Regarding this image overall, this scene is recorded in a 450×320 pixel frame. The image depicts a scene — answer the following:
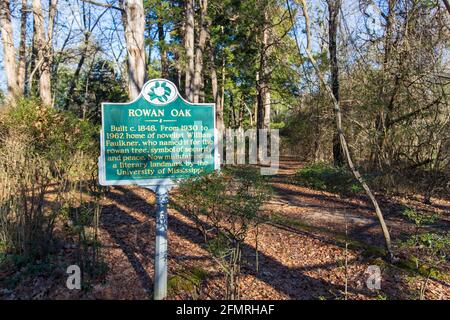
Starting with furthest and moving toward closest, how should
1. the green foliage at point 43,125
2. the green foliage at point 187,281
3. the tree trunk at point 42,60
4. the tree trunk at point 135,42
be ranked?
1. the tree trunk at point 42,60
2. the green foliage at point 43,125
3. the tree trunk at point 135,42
4. the green foliage at point 187,281

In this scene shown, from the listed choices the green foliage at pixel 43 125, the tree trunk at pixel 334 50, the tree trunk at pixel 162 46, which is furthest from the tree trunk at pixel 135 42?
the tree trunk at pixel 162 46

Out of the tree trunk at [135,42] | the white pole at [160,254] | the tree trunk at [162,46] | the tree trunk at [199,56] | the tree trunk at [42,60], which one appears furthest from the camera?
the tree trunk at [162,46]

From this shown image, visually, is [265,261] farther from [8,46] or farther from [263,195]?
[8,46]

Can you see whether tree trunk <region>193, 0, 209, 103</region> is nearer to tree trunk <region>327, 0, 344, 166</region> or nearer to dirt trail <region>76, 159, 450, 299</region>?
tree trunk <region>327, 0, 344, 166</region>

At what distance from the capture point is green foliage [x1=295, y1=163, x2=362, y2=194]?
9.31m

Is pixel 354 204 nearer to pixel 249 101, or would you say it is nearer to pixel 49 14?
pixel 49 14

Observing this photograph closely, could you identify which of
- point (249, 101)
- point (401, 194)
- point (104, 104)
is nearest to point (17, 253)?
point (104, 104)

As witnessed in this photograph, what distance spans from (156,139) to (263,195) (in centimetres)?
139

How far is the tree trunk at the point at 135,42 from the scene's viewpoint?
193 inches

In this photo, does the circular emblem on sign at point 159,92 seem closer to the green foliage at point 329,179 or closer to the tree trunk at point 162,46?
the green foliage at point 329,179

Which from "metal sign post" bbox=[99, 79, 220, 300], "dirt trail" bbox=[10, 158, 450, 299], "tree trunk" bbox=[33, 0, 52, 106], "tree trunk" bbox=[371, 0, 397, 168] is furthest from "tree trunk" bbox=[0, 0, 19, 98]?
"tree trunk" bbox=[371, 0, 397, 168]

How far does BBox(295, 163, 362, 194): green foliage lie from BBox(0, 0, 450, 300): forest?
0.06 m

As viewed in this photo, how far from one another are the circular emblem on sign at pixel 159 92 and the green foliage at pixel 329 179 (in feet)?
22.2

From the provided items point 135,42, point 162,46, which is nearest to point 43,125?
point 135,42
